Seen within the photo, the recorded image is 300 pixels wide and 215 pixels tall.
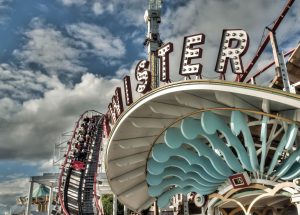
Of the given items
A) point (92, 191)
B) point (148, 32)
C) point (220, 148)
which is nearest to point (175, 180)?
point (220, 148)

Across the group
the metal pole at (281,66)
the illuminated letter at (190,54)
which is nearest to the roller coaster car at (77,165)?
the illuminated letter at (190,54)

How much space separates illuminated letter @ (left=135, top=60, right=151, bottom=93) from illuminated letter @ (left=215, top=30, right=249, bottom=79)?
5.64 meters

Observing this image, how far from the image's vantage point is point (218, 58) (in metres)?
20.4

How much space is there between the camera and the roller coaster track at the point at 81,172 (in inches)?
1646

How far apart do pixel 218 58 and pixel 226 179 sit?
7.54 metres

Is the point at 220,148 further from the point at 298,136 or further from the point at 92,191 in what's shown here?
the point at 92,191

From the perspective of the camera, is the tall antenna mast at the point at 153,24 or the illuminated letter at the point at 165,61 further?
the tall antenna mast at the point at 153,24

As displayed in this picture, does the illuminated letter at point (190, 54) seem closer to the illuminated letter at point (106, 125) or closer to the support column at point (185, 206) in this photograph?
the support column at point (185, 206)

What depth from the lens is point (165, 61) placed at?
23266 mm

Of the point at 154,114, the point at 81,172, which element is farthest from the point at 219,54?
the point at 81,172

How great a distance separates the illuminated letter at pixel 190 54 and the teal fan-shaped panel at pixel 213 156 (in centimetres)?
268

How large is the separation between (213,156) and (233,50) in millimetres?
6378

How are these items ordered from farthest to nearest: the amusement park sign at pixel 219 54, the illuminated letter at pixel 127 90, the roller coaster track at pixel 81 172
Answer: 1. the roller coaster track at pixel 81 172
2. the illuminated letter at pixel 127 90
3. the amusement park sign at pixel 219 54

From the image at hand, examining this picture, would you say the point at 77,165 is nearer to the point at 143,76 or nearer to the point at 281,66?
the point at 143,76
